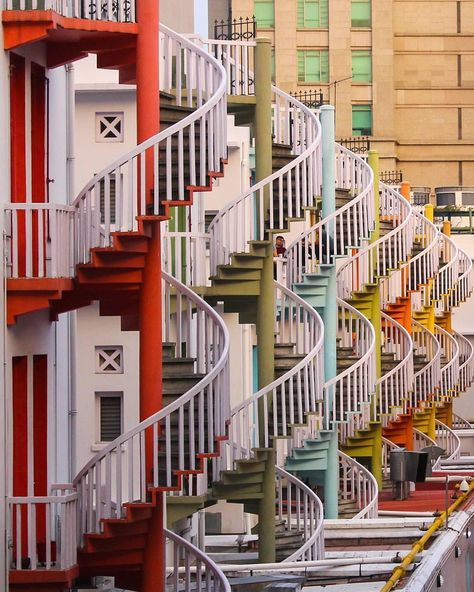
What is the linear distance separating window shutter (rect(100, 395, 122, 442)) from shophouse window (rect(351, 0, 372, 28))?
53792mm

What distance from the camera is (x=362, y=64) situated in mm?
79250

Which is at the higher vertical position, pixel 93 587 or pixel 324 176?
pixel 324 176

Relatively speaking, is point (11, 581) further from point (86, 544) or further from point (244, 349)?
point (244, 349)

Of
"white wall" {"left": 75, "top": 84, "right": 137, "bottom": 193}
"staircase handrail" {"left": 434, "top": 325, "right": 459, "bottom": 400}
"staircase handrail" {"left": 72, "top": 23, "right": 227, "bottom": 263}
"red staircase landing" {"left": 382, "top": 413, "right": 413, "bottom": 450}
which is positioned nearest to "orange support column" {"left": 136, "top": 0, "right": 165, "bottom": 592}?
"staircase handrail" {"left": 72, "top": 23, "right": 227, "bottom": 263}

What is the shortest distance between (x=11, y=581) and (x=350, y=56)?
207 ft

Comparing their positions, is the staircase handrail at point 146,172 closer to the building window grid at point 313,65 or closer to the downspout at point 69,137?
the downspout at point 69,137

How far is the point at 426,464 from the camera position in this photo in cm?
3291

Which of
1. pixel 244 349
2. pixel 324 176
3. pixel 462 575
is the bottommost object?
pixel 462 575

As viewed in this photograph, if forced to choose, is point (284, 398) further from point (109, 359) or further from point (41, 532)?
point (41, 532)

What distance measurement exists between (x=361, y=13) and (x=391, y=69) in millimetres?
2352

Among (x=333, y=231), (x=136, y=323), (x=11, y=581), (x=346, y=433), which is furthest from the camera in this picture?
(x=346, y=433)

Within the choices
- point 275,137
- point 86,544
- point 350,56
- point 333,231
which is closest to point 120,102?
point 275,137

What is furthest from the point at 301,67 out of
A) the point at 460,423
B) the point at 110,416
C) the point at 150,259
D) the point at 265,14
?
the point at 150,259

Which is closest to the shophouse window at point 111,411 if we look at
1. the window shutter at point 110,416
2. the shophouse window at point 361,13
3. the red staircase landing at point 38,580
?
the window shutter at point 110,416
